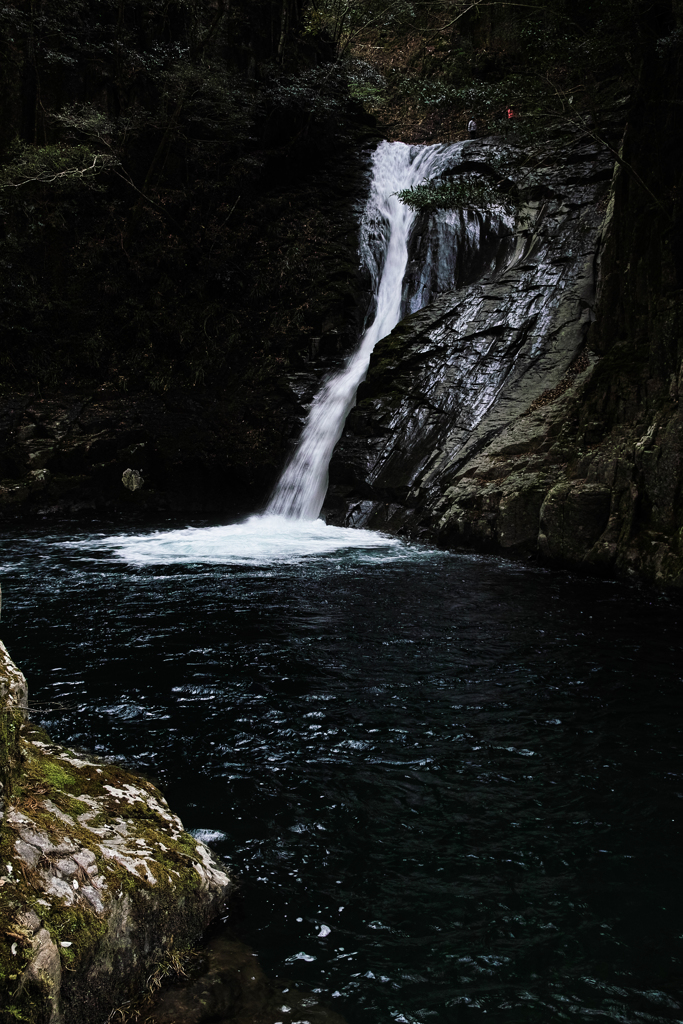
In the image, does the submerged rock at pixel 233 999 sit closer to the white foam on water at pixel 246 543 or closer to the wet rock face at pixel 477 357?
the white foam on water at pixel 246 543

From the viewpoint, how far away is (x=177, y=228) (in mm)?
20906

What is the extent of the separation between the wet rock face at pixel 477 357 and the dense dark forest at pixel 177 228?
6.90 ft

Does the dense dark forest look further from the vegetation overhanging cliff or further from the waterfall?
the waterfall

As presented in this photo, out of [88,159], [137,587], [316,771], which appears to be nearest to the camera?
[316,771]

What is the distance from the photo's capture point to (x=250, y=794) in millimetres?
4348

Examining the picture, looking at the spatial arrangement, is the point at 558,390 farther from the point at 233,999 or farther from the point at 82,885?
the point at 82,885

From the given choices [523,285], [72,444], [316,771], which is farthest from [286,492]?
[316,771]

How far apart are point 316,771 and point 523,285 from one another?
1384 centimetres

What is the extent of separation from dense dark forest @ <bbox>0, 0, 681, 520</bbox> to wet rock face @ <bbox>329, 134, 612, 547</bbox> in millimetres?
2103

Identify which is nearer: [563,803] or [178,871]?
[178,871]

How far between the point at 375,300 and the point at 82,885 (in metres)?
18.7

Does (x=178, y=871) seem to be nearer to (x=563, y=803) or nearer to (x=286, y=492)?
(x=563, y=803)

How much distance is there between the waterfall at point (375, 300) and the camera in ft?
55.2

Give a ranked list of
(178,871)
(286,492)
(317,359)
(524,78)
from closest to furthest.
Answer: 1. (178,871)
2. (524,78)
3. (286,492)
4. (317,359)
